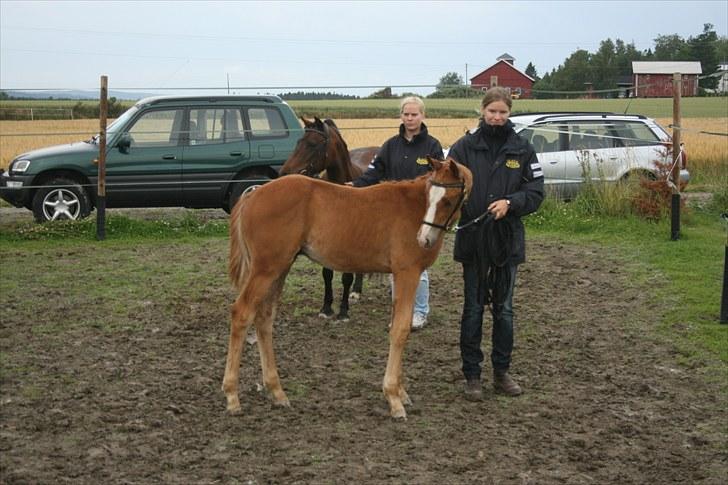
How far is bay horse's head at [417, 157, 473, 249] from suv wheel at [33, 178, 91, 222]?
869cm

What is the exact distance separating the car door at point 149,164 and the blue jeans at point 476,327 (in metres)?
8.12

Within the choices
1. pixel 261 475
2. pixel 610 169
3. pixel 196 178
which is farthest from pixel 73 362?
pixel 610 169

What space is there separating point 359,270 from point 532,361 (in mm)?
1880

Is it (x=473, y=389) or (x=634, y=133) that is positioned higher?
(x=634, y=133)

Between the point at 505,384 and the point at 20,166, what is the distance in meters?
9.38

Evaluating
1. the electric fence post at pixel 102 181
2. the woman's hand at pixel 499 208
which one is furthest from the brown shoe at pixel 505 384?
the electric fence post at pixel 102 181

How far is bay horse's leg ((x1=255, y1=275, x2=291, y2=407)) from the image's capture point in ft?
19.2

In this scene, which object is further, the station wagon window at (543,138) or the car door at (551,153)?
the station wagon window at (543,138)

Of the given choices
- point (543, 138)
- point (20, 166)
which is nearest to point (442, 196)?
point (20, 166)

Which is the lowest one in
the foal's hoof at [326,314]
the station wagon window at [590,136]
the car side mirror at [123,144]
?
the foal's hoof at [326,314]

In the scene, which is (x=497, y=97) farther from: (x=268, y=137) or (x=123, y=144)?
(x=123, y=144)

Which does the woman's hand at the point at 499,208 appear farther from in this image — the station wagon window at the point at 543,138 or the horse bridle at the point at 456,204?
the station wagon window at the point at 543,138

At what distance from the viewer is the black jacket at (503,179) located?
19.2 feet

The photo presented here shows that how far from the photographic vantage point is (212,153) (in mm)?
13484
